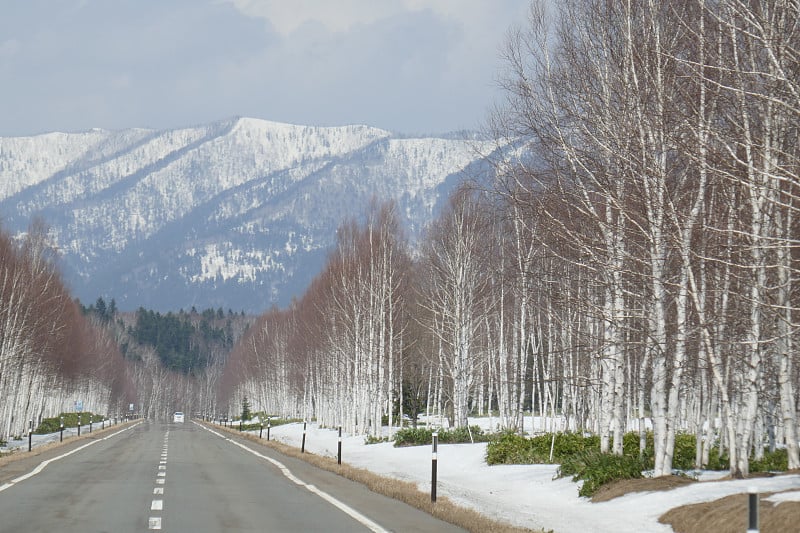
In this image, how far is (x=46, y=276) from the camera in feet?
211

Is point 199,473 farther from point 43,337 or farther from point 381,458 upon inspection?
point 43,337

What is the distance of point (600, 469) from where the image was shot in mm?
17547

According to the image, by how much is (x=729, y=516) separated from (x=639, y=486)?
4185mm

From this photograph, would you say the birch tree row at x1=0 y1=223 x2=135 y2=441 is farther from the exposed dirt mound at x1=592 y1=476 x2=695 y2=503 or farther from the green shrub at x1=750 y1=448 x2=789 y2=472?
the exposed dirt mound at x1=592 y1=476 x2=695 y2=503

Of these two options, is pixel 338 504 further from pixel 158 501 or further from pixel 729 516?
pixel 729 516

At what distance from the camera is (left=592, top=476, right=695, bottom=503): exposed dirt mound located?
15586mm

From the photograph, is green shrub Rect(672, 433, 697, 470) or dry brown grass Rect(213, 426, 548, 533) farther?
green shrub Rect(672, 433, 697, 470)

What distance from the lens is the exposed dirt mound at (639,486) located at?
51.1ft

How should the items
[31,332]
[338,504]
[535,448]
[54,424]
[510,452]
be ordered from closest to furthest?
[338,504]
[535,448]
[510,452]
[31,332]
[54,424]

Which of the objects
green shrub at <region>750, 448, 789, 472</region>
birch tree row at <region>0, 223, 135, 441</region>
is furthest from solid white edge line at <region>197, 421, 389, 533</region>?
birch tree row at <region>0, 223, 135, 441</region>

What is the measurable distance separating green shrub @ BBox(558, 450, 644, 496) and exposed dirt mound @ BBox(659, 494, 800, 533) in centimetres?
381

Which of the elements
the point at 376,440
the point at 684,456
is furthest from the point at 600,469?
the point at 376,440

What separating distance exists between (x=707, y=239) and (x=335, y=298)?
40.7 metres

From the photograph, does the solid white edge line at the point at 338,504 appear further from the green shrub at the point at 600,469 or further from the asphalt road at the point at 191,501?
the green shrub at the point at 600,469
